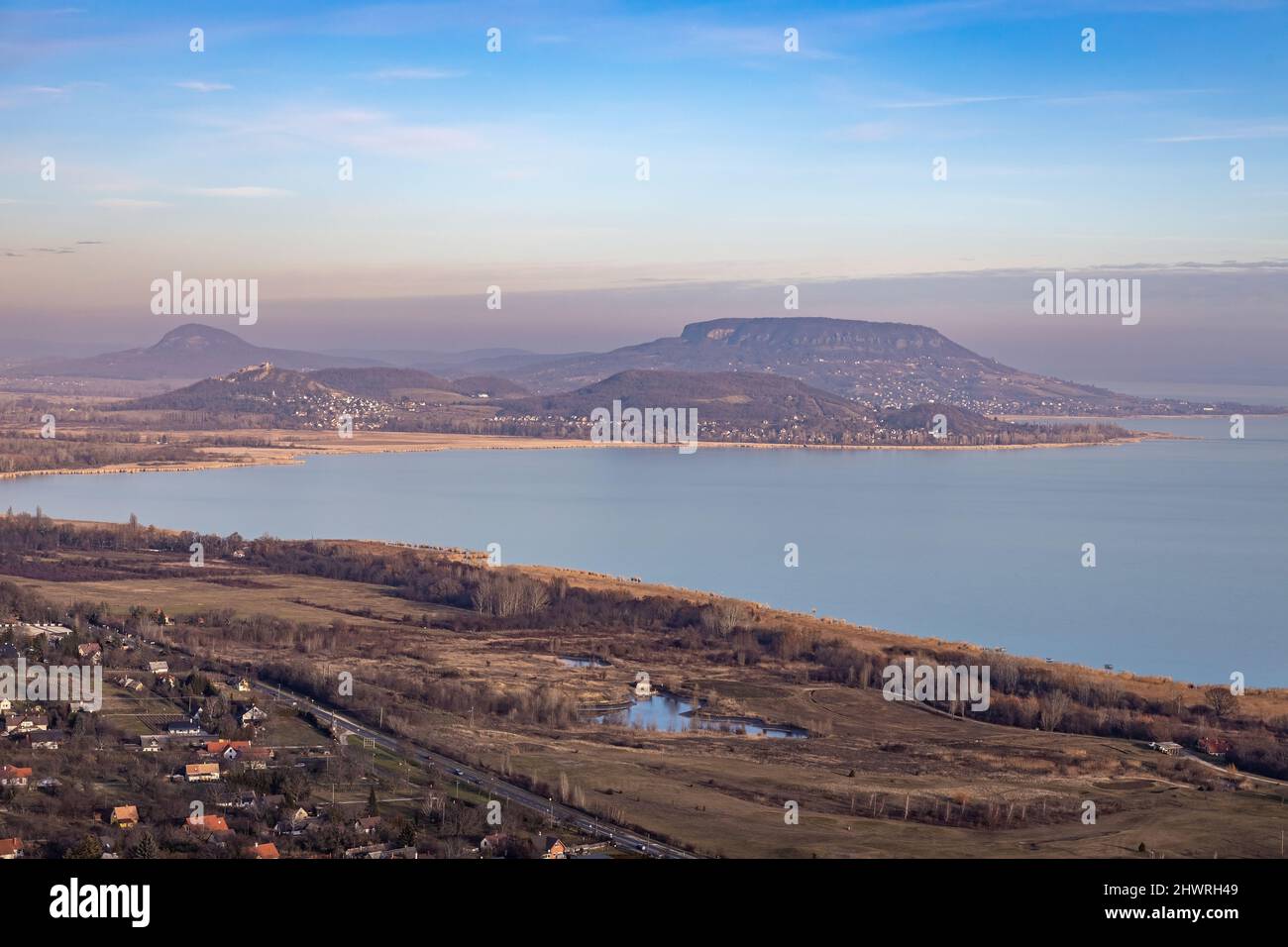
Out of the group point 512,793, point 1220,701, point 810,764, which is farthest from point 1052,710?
point 512,793

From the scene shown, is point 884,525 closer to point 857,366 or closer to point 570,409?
point 570,409

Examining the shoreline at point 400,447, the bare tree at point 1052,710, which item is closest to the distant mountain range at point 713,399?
the shoreline at point 400,447

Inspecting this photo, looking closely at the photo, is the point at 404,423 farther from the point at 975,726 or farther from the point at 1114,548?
the point at 975,726

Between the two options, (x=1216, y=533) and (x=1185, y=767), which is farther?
(x=1216, y=533)
